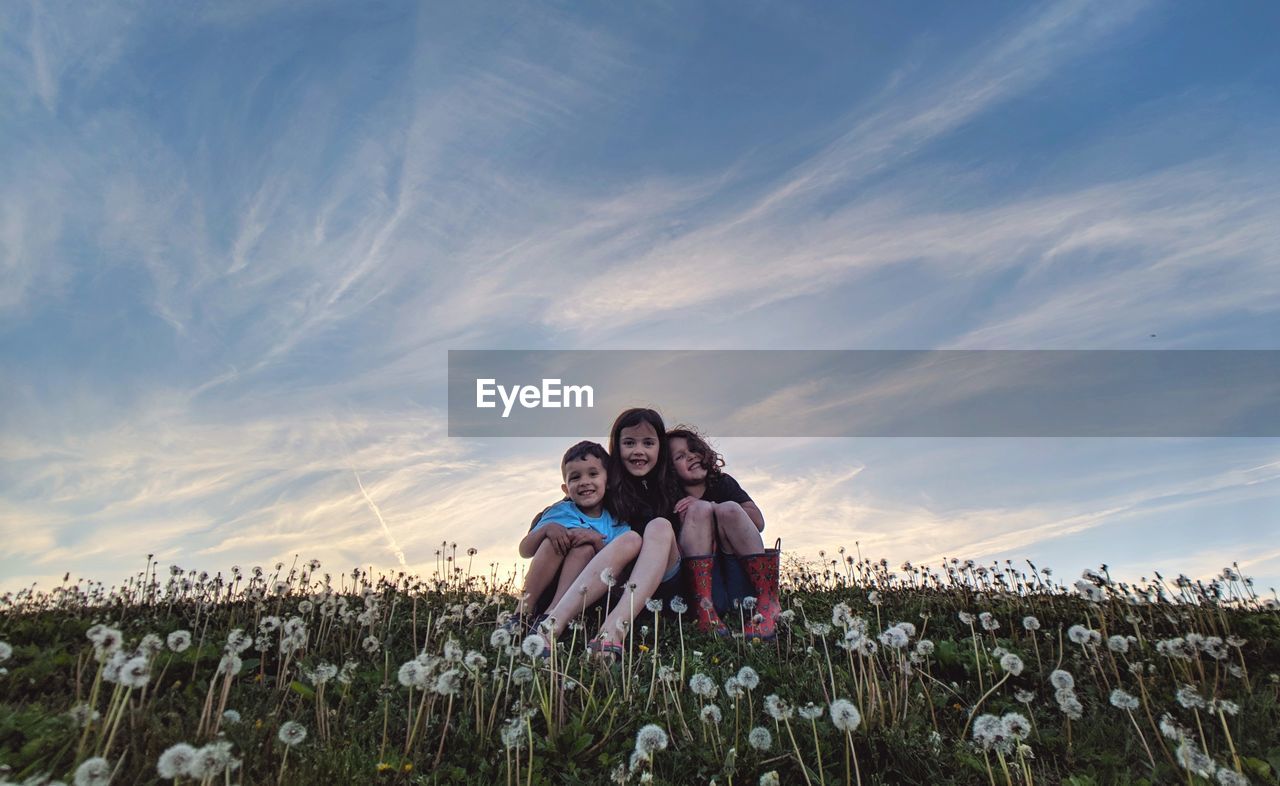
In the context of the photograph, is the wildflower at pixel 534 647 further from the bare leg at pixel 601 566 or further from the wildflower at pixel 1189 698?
the wildflower at pixel 1189 698

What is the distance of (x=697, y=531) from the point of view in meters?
7.05

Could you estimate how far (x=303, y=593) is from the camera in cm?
855

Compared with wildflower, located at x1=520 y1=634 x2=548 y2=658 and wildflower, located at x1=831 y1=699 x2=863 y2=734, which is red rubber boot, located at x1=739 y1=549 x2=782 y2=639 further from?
wildflower, located at x1=831 y1=699 x2=863 y2=734

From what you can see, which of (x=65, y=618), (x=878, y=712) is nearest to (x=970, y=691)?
(x=878, y=712)

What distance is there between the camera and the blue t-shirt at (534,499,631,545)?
720 cm

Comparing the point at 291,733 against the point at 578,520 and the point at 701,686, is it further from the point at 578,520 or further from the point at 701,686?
the point at 578,520

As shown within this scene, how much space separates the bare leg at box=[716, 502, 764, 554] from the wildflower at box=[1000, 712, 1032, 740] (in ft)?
12.6

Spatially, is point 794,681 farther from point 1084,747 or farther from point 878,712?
point 1084,747

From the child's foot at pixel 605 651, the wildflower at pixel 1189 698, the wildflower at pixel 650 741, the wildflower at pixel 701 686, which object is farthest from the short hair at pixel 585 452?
the wildflower at pixel 1189 698

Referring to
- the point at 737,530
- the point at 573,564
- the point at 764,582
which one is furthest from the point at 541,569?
the point at 764,582

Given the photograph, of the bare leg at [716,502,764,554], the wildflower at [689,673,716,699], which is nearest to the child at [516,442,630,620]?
the bare leg at [716,502,764,554]

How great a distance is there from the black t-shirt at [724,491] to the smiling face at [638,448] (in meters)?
0.73

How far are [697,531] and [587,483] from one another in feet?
3.87

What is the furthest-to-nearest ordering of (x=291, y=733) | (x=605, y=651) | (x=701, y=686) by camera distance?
(x=605, y=651) → (x=701, y=686) → (x=291, y=733)
